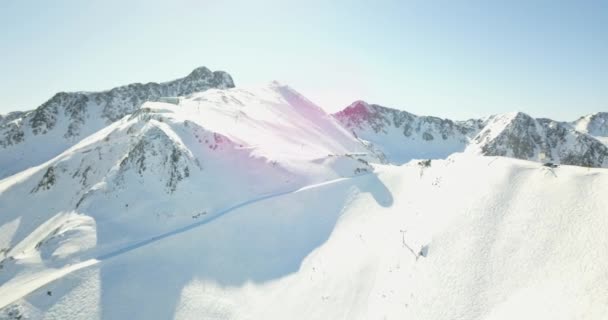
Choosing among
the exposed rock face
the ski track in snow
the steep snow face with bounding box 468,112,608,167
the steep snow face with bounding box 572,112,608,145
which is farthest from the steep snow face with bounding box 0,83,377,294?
the exposed rock face

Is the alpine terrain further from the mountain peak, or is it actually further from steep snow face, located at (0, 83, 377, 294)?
the mountain peak

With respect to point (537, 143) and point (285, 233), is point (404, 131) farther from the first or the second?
point (285, 233)

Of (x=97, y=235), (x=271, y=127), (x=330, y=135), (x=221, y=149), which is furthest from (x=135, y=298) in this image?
(x=330, y=135)

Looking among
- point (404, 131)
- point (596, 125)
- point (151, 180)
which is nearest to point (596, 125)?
point (596, 125)

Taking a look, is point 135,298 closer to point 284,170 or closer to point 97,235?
point 97,235

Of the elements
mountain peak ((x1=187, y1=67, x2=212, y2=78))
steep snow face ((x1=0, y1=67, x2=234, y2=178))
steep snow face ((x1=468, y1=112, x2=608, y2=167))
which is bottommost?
steep snow face ((x1=468, y1=112, x2=608, y2=167))

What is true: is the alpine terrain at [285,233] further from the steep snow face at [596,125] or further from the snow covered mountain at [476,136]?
the steep snow face at [596,125]

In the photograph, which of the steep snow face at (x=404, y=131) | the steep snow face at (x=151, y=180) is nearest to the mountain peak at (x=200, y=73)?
the steep snow face at (x=151, y=180)
